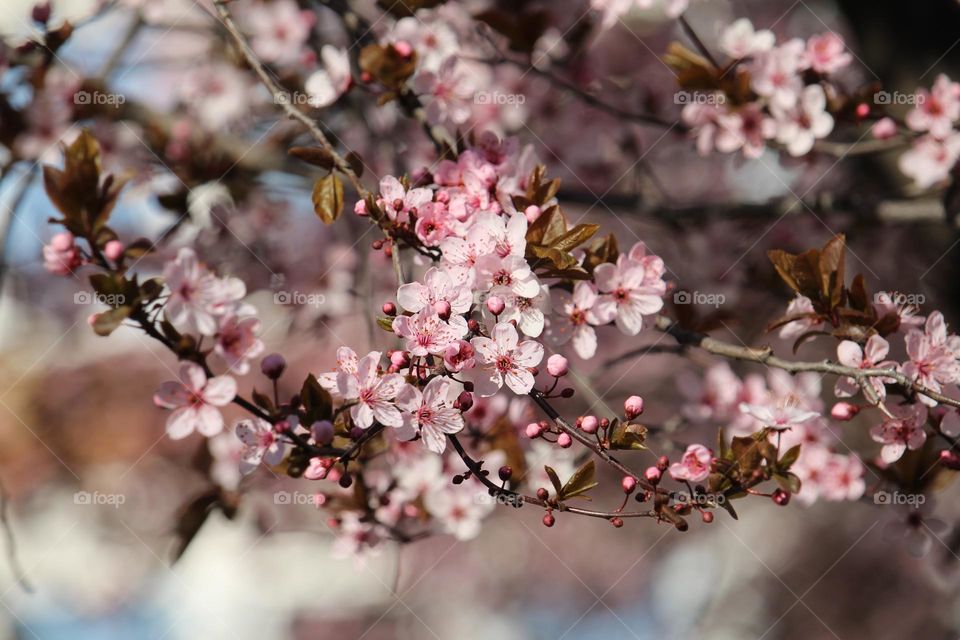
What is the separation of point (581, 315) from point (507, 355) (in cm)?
23

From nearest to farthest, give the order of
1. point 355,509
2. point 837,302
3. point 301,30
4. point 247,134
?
point 837,302
point 355,509
point 247,134
point 301,30

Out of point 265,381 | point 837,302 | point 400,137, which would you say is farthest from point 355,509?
point 265,381

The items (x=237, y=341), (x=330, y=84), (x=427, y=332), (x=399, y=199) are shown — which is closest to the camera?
(x=427, y=332)

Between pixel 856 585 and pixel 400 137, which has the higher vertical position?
pixel 400 137

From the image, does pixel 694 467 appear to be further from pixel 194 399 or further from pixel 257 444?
pixel 194 399

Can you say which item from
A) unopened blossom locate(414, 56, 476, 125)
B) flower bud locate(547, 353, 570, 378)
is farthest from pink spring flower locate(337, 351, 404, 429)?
unopened blossom locate(414, 56, 476, 125)

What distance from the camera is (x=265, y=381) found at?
4.59 meters

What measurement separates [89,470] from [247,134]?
13.4ft

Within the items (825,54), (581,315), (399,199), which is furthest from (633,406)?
(825,54)

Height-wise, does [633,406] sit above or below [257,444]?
above

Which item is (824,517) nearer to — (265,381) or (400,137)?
(265,381)

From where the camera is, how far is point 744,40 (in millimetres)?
1723

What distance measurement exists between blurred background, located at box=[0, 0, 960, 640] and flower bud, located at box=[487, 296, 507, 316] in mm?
459

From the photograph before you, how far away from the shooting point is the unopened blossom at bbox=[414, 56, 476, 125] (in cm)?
162
